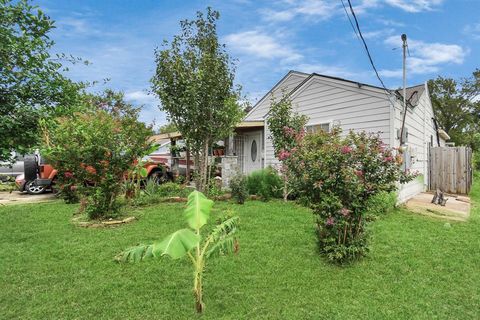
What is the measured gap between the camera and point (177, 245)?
2766 mm

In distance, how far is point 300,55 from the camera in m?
9.39

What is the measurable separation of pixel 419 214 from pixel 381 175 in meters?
4.68

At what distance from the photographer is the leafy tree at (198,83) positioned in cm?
951

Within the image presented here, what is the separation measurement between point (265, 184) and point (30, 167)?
29.5 feet

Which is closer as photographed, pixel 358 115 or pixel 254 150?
pixel 358 115

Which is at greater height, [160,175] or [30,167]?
[30,167]

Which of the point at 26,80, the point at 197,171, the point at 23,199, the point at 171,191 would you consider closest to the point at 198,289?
the point at 26,80

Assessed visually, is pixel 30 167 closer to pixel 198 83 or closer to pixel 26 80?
pixel 198 83

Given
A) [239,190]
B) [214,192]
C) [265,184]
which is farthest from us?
[214,192]

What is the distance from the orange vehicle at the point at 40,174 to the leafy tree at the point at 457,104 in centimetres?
3514

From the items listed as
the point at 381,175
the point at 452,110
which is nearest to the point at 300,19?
the point at 381,175

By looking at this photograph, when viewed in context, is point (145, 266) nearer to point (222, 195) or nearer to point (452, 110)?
point (222, 195)

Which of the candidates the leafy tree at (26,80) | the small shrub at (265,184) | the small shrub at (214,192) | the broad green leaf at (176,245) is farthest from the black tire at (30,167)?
the broad green leaf at (176,245)

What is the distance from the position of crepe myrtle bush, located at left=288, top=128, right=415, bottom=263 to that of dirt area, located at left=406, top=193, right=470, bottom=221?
432cm
